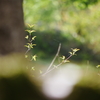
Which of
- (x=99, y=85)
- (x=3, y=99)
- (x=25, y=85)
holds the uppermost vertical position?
(x=99, y=85)

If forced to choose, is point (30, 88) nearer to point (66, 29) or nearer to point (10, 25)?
point (10, 25)

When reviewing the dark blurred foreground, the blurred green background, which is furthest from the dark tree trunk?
the blurred green background

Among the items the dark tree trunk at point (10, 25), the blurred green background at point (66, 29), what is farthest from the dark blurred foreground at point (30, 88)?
the blurred green background at point (66, 29)

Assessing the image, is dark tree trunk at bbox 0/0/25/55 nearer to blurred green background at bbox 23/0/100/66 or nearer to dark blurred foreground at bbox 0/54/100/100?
dark blurred foreground at bbox 0/54/100/100

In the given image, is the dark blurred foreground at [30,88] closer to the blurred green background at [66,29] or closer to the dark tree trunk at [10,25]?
the dark tree trunk at [10,25]

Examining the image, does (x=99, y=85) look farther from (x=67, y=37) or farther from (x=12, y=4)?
(x=67, y=37)

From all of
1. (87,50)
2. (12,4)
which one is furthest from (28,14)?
(12,4)
